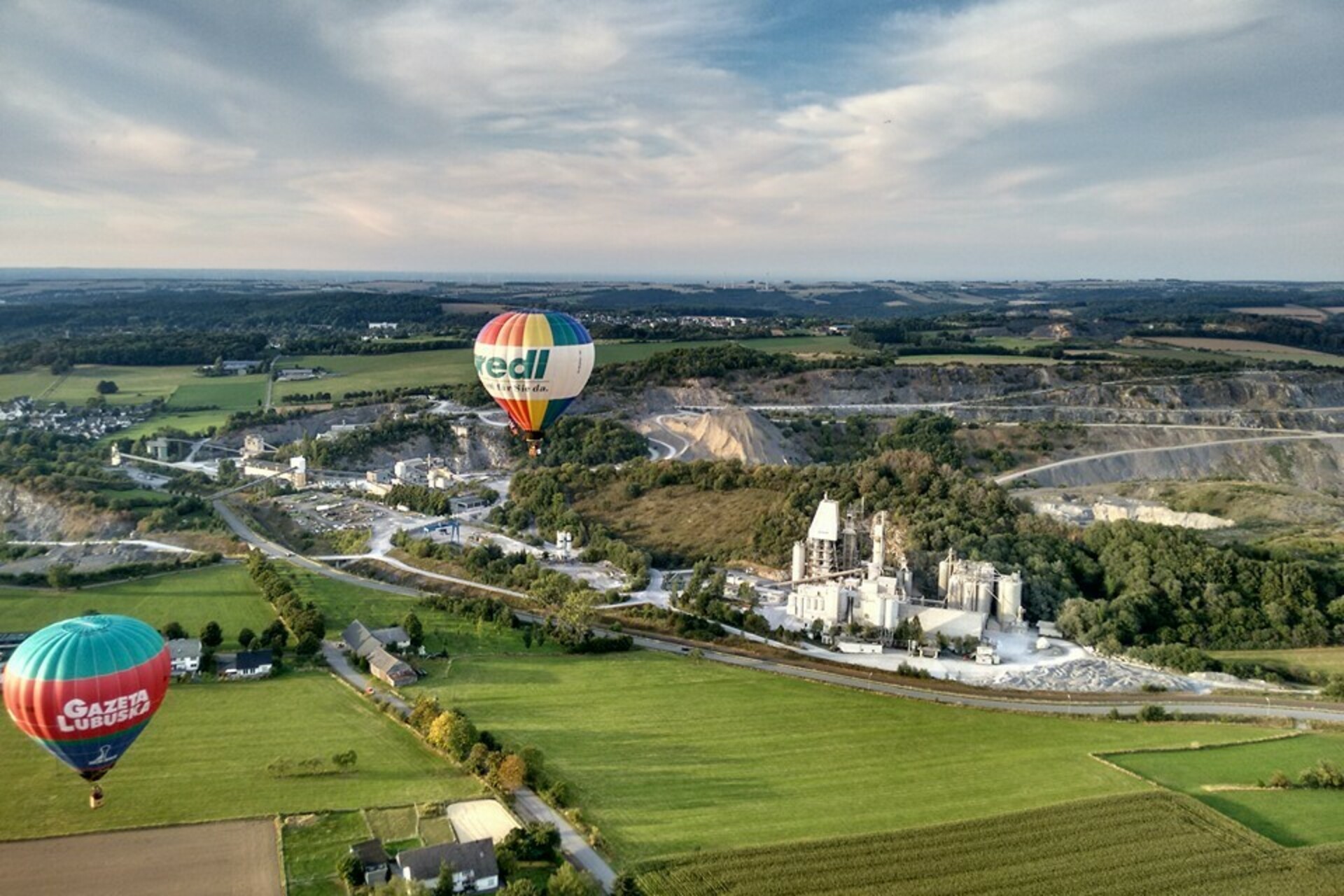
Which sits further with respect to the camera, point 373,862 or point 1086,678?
point 1086,678

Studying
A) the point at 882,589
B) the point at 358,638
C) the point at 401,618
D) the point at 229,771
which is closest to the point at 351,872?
the point at 229,771

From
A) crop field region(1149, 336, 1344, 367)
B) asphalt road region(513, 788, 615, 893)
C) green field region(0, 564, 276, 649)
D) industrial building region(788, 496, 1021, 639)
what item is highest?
crop field region(1149, 336, 1344, 367)

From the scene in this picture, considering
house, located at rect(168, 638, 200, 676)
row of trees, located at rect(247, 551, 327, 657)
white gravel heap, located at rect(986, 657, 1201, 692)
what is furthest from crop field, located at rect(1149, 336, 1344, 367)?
house, located at rect(168, 638, 200, 676)

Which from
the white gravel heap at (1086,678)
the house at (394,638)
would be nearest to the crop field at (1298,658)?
A: the white gravel heap at (1086,678)

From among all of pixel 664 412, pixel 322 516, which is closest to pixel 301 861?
pixel 322 516

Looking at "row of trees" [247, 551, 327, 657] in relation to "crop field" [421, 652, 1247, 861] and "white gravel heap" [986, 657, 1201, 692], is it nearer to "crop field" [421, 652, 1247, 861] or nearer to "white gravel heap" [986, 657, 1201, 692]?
"crop field" [421, 652, 1247, 861]

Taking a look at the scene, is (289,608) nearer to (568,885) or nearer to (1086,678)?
(568,885)
